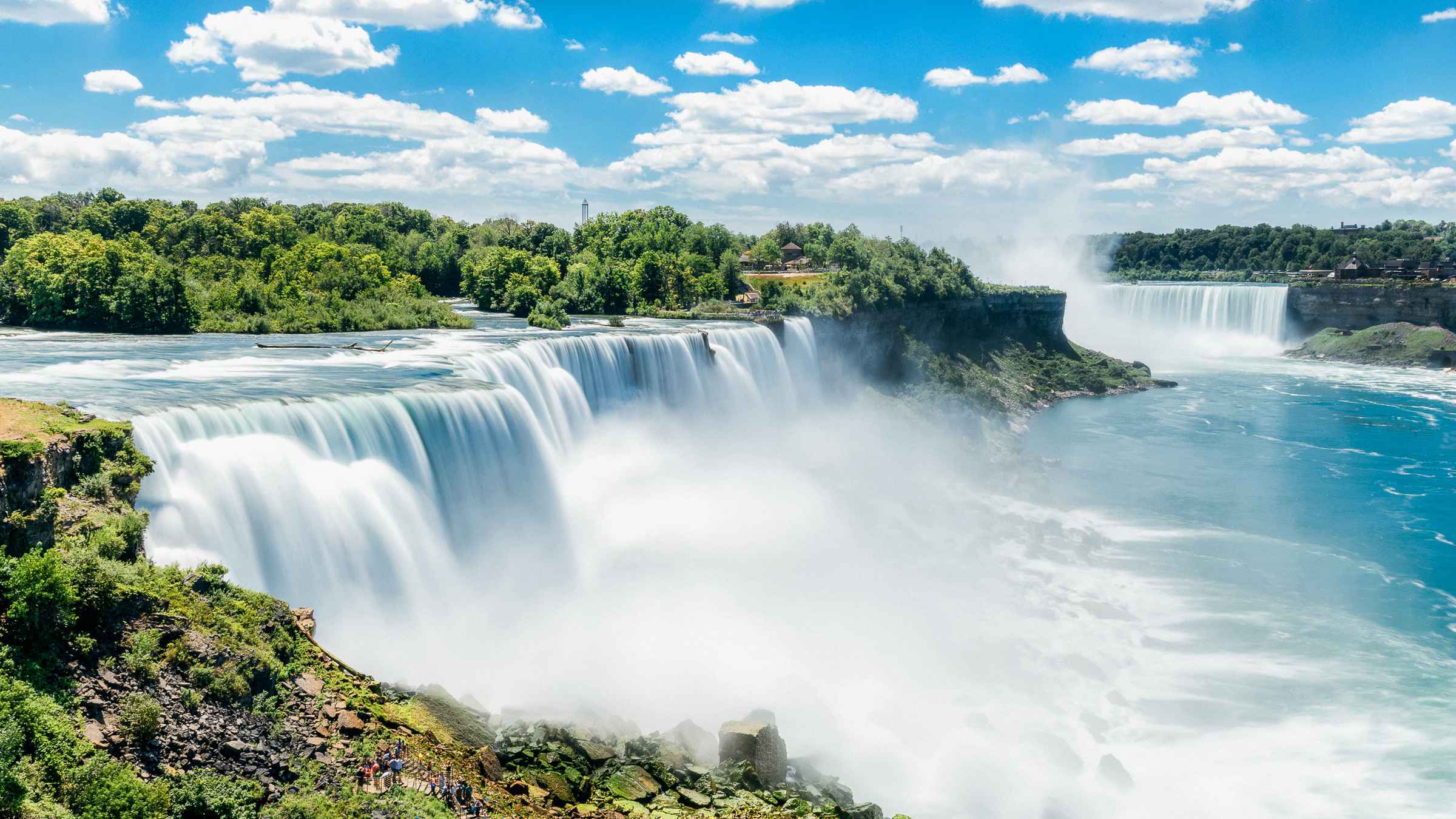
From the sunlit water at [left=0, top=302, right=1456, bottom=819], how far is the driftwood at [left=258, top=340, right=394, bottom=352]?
944mm

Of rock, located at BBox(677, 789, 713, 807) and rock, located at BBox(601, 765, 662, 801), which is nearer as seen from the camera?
rock, located at BBox(601, 765, 662, 801)

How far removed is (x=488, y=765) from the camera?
14727 millimetres

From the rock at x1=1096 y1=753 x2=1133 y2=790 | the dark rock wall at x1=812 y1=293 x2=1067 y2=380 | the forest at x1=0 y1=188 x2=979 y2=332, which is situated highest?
the forest at x1=0 y1=188 x2=979 y2=332

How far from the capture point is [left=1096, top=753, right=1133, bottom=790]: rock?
19562mm

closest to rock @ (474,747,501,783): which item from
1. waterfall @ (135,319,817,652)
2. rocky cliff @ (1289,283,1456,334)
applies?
waterfall @ (135,319,817,652)

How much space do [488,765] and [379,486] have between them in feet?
30.5

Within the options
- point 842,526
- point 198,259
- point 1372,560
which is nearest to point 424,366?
point 842,526

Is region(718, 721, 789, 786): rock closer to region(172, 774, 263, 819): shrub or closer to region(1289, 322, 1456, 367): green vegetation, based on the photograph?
region(172, 774, 263, 819): shrub

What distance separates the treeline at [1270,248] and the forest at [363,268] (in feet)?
247

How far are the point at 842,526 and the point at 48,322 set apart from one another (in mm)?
33282

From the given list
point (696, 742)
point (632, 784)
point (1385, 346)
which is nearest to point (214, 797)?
point (632, 784)

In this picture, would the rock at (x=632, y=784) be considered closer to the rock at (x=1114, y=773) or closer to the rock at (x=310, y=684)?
the rock at (x=310, y=684)

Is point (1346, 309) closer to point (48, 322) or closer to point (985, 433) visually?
point (985, 433)

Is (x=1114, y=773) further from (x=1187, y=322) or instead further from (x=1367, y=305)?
(x=1187, y=322)
